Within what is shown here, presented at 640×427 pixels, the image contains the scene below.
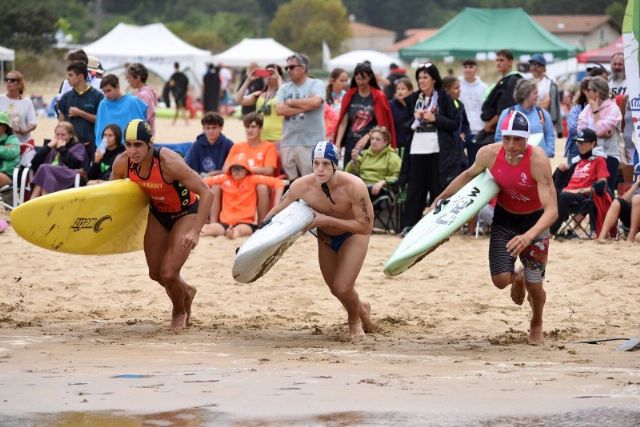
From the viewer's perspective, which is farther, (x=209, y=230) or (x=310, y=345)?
(x=209, y=230)

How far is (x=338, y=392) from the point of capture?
6.59 meters

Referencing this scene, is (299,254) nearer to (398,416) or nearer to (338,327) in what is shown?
(338,327)

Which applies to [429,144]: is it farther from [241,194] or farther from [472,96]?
[472,96]

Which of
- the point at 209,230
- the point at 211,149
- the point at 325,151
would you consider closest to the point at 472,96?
the point at 211,149

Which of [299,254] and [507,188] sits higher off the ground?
[507,188]

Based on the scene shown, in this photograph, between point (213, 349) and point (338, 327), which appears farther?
point (338, 327)

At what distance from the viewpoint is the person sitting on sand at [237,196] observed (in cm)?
1318

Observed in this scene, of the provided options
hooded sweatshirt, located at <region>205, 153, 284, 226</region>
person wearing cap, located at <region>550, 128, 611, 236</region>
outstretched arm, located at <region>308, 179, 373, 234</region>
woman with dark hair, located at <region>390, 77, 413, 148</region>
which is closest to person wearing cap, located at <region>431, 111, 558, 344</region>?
outstretched arm, located at <region>308, 179, 373, 234</region>

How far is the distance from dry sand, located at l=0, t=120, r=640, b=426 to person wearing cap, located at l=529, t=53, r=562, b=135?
3.14 m

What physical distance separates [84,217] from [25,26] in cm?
5254

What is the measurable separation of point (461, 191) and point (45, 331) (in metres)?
3.22

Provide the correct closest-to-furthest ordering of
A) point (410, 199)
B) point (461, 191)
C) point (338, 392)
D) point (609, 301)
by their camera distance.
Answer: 1. point (338, 392)
2. point (461, 191)
3. point (609, 301)
4. point (410, 199)

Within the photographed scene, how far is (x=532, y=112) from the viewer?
13141mm

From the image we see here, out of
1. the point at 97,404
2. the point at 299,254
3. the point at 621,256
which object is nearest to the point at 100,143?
the point at 299,254
